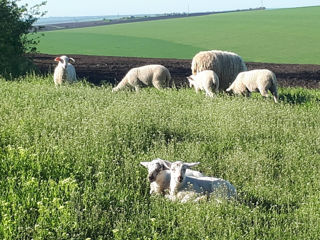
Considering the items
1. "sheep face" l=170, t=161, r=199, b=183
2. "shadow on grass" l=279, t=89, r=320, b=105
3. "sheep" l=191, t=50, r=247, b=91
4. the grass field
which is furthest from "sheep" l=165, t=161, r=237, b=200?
"sheep" l=191, t=50, r=247, b=91

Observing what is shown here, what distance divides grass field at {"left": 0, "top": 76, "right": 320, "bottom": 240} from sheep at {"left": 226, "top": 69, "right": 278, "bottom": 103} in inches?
56.6

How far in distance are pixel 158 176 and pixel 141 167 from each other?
2.08 ft

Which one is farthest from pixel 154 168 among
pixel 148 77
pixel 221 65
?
pixel 221 65

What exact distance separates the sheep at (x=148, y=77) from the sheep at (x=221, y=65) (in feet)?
3.54

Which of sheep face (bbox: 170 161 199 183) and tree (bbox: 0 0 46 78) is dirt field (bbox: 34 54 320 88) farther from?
sheep face (bbox: 170 161 199 183)

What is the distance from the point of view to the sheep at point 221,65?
15.7 metres

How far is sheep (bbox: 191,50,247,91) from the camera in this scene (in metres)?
15.7

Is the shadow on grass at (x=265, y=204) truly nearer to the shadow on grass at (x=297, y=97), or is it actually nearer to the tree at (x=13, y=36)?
the shadow on grass at (x=297, y=97)

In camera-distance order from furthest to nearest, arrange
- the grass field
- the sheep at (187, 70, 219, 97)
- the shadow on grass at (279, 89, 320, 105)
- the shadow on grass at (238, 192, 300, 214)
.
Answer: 1. the sheep at (187, 70, 219, 97)
2. the shadow on grass at (279, 89, 320, 105)
3. the shadow on grass at (238, 192, 300, 214)
4. the grass field

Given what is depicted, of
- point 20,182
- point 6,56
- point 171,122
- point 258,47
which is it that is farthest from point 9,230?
point 258,47

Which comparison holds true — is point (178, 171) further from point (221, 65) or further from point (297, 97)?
point (221, 65)

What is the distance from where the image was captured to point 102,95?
42.1 feet

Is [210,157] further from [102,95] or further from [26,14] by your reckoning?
[26,14]

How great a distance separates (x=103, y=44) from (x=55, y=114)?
1376 inches
